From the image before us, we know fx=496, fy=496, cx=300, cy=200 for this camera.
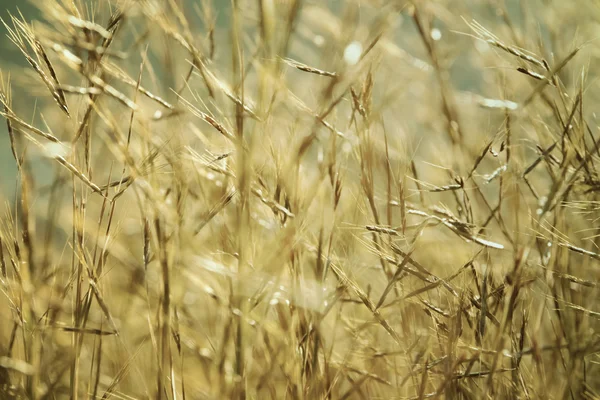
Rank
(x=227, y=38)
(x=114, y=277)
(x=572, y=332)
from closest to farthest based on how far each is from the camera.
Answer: (x=227, y=38)
(x=572, y=332)
(x=114, y=277)

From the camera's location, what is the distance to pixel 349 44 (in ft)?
1.33

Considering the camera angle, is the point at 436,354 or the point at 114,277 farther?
the point at 114,277

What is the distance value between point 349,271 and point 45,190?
1.10 ft

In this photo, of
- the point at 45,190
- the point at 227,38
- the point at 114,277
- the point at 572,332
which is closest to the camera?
the point at 227,38

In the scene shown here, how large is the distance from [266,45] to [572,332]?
35 centimetres

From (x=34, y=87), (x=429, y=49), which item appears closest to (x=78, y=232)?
(x=34, y=87)

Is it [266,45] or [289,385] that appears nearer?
[266,45]

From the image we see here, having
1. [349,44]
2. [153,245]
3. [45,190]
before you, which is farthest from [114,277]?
[349,44]

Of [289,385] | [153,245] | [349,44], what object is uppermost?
[349,44]

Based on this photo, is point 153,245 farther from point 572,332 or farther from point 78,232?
point 572,332

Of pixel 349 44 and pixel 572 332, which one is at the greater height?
pixel 349 44

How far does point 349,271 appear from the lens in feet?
1.51

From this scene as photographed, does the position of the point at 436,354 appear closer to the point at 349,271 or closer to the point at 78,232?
the point at 349,271

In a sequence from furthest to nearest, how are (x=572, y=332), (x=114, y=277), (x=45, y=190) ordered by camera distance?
(x=114, y=277) → (x=45, y=190) → (x=572, y=332)
